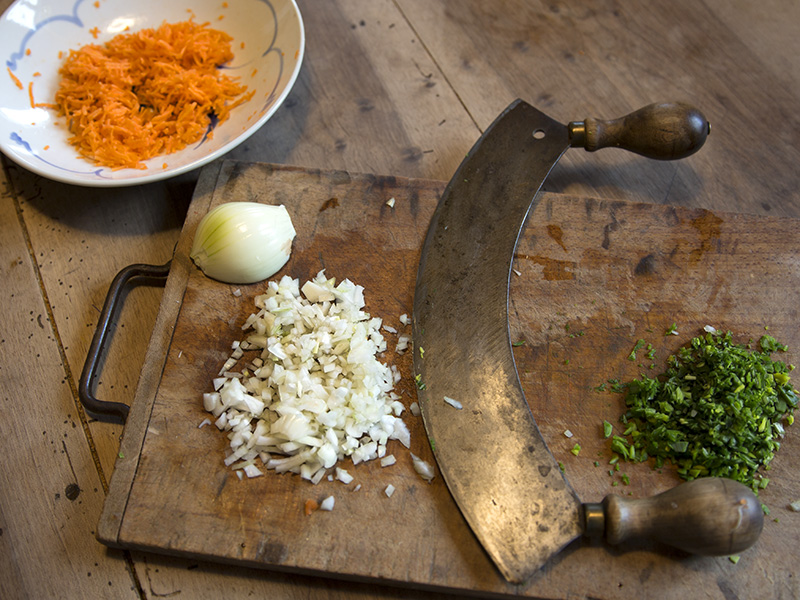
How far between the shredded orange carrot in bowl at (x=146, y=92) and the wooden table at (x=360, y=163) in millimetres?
149

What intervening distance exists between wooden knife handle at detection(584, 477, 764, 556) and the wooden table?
129 mm

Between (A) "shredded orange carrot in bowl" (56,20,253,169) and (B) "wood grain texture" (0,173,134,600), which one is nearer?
(B) "wood grain texture" (0,173,134,600)

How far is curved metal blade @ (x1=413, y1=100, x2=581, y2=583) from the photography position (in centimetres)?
103

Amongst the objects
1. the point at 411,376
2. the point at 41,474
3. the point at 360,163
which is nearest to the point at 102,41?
the point at 360,163

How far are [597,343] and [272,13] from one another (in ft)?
4.08

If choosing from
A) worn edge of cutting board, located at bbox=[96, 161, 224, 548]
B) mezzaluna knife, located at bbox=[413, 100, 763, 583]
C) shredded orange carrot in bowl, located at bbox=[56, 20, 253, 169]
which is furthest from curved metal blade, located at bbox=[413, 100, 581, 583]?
shredded orange carrot in bowl, located at bbox=[56, 20, 253, 169]

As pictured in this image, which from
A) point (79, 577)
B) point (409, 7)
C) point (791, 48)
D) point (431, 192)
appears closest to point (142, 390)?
point (79, 577)

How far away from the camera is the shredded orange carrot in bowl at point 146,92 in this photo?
1.46m

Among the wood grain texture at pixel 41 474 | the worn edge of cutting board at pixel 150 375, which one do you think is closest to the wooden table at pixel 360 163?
the wood grain texture at pixel 41 474

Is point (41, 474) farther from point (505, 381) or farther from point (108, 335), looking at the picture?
point (505, 381)

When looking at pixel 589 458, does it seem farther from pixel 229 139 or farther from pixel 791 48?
pixel 791 48

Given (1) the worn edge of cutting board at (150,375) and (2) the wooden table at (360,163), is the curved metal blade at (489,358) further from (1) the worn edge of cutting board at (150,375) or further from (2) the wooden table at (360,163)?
(1) the worn edge of cutting board at (150,375)

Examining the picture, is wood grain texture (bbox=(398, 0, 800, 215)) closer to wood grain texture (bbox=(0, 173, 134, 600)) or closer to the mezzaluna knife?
the mezzaluna knife

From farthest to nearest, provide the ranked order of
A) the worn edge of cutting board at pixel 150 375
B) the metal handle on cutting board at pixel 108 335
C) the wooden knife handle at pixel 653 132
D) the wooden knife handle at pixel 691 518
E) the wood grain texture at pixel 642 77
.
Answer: the wood grain texture at pixel 642 77 < the wooden knife handle at pixel 653 132 < the metal handle on cutting board at pixel 108 335 < the worn edge of cutting board at pixel 150 375 < the wooden knife handle at pixel 691 518
